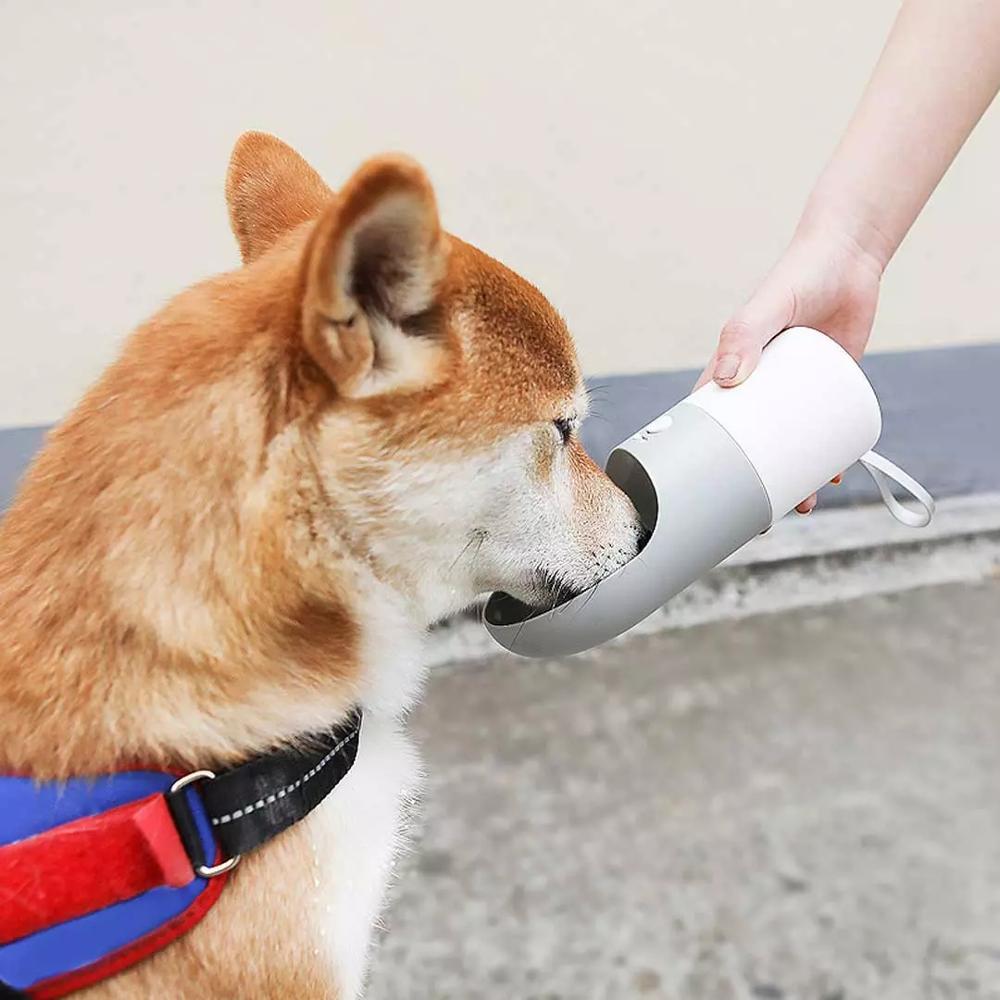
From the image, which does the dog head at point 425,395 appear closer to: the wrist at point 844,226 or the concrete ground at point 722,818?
the wrist at point 844,226

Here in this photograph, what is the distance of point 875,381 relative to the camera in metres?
2.31

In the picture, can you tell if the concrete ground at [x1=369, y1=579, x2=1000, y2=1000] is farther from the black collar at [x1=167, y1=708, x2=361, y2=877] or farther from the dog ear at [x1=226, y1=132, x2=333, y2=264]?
the dog ear at [x1=226, y1=132, x2=333, y2=264]

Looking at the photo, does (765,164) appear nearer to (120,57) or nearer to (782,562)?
(782,562)

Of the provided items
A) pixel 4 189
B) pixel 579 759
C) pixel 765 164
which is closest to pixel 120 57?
pixel 4 189

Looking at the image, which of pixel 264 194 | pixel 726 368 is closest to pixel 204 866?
pixel 264 194

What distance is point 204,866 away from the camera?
2.46ft

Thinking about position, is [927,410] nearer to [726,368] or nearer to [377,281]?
[726,368]

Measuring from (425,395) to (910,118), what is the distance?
82 cm

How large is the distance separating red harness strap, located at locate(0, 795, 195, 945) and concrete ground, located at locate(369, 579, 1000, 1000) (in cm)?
76

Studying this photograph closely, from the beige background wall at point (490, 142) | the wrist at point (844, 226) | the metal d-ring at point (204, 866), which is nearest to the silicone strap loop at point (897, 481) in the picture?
the wrist at point (844, 226)

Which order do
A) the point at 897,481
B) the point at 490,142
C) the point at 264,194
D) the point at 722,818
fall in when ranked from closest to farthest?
1. the point at 264,194
2. the point at 897,481
3. the point at 722,818
4. the point at 490,142

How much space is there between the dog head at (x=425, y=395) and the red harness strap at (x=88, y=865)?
0.25 metres

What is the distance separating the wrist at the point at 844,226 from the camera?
4.26 ft

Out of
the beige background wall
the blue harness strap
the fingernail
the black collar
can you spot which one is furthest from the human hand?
the beige background wall
